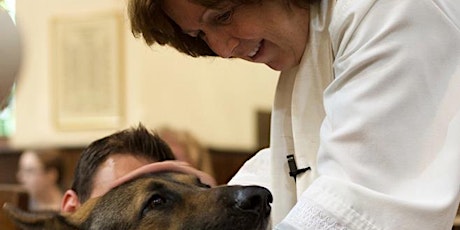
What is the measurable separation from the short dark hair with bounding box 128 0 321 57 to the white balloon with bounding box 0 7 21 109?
1.02 feet

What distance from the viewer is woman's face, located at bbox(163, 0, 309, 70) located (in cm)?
161

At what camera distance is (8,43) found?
1458mm

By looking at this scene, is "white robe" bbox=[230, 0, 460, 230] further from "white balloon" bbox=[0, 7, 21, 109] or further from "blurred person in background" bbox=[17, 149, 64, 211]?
"blurred person in background" bbox=[17, 149, 64, 211]

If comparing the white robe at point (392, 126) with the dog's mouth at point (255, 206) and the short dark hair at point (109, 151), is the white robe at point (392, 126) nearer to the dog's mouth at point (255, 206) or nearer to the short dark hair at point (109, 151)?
the dog's mouth at point (255, 206)

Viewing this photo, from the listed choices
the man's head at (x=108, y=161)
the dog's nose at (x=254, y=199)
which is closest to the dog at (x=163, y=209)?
the dog's nose at (x=254, y=199)

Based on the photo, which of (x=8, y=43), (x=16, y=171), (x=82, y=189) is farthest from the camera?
(x=16, y=171)

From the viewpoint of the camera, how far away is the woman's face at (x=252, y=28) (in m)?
1.61

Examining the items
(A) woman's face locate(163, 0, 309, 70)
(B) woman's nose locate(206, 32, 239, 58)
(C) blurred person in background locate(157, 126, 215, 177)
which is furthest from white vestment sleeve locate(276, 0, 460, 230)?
(C) blurred person in background locate(157, 126, 215, 177)

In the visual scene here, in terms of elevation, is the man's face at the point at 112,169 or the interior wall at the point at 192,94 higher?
the man's face at the point at 112,169

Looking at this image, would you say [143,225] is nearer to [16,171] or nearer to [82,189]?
[82,189]

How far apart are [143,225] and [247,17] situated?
21.7 inches

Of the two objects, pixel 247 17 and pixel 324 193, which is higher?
pixel 247 17

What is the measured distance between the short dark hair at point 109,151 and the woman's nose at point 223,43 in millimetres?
501

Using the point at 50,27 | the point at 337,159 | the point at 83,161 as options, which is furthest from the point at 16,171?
the point at 337,159
